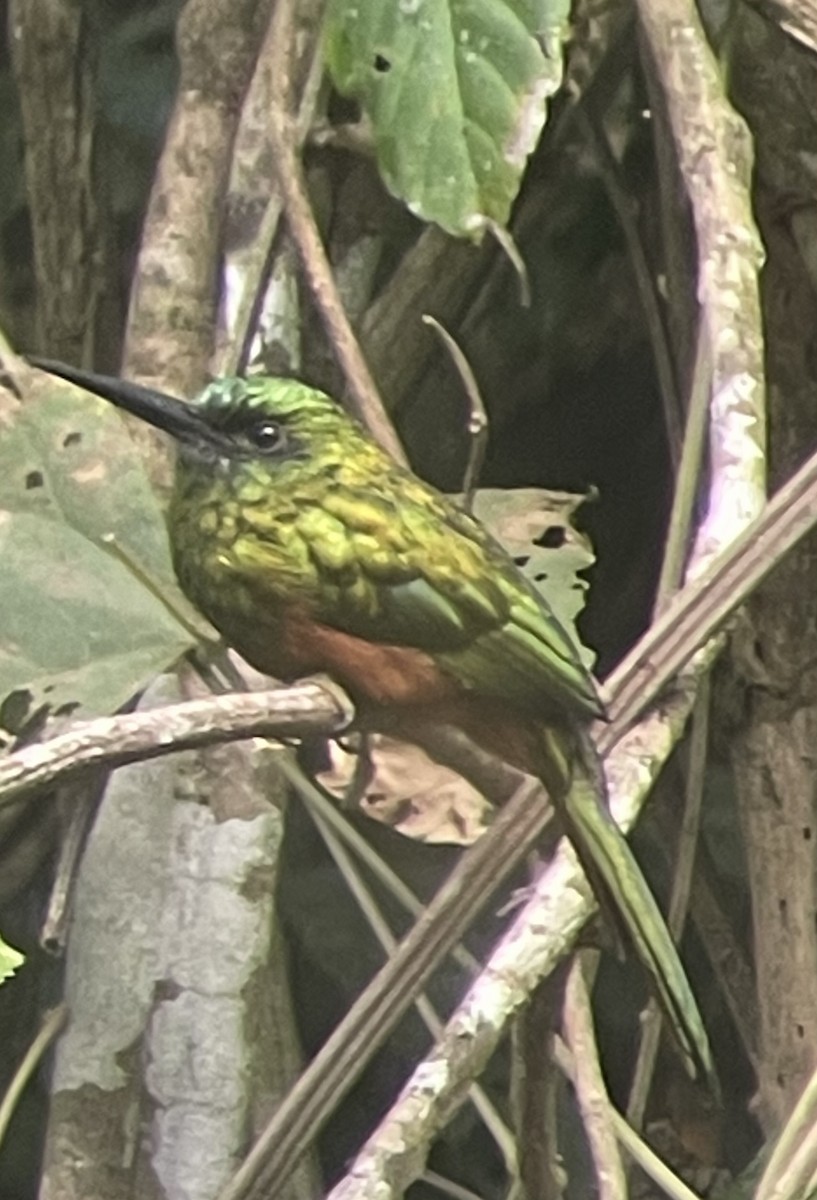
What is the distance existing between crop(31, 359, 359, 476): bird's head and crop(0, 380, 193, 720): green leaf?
0.17 m

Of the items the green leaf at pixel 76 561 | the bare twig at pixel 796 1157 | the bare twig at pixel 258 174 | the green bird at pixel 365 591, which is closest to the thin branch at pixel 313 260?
the bare twig at pixel 258 174

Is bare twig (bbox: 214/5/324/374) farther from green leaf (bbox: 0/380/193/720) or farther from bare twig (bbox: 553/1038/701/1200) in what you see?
bare twig (bbox: 553/1038/701/1200)

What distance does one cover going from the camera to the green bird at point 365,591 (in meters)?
0.54

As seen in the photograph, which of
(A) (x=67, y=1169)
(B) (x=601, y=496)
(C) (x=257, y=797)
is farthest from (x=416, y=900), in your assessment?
(B) (x=601, y=496)

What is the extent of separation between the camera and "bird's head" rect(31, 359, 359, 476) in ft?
1.77

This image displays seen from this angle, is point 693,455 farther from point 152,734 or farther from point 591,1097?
point 152,734

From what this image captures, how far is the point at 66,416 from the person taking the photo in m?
0.76

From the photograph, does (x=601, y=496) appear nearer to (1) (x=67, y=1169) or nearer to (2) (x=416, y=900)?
(2) (x=416, y=900)

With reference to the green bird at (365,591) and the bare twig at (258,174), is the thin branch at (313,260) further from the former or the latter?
the green bird at (365,591)

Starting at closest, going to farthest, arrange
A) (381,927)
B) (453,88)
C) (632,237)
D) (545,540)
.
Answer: (453,88), (545,540), (381,927), (632,237)

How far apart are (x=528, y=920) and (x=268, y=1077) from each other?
324 millimetres

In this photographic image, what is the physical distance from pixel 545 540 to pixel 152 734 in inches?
14.0

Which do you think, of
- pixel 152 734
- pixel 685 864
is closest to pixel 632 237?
pixel 685 864

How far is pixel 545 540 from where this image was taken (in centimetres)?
81
